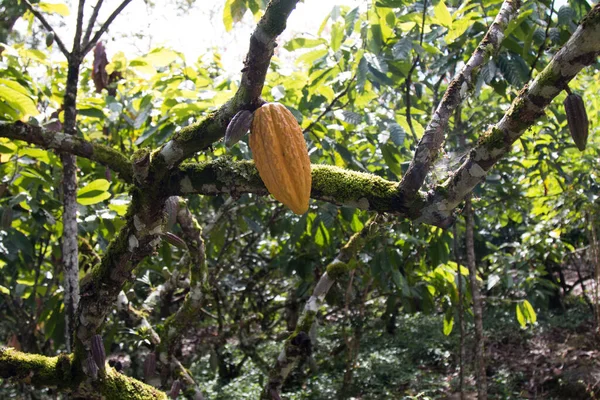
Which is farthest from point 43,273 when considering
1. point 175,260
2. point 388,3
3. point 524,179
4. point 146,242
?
point 524,179

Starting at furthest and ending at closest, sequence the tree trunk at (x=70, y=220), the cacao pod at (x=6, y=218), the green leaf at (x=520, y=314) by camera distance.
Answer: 1. the green leaf at (x=520, y=314)
2. the cacao pod at (x=6, y=218)
3. the tree trunk at (x=70, y=220)

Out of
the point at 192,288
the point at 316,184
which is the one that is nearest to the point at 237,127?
the point at 316,184

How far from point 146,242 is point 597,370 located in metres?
3.51

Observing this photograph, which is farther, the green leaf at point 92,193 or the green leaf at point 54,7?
the green leaf at point 92,193

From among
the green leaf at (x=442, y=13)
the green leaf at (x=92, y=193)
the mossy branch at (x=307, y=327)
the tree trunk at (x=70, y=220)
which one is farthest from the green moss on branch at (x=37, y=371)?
the green leaf at (x=442, y=13)

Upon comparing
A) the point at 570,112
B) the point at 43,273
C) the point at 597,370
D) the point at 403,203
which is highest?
the point at 43,273

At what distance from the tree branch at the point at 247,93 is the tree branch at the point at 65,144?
29 cm

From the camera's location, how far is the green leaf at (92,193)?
2.14 m

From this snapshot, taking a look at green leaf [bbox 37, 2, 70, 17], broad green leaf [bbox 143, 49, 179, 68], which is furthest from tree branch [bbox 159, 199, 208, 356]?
green leaf [bbox 37, 2, 70, 17]

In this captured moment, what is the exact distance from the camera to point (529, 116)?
1.10 m

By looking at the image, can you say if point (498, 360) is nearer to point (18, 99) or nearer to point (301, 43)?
point (301, 43)

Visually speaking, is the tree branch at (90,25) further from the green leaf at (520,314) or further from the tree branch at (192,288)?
the green leaf at (520,314)

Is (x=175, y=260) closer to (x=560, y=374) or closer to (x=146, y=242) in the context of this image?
(x=146, y=242)

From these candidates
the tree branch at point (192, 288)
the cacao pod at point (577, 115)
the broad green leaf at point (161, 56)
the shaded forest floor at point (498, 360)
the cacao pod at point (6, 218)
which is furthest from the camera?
the shaded forest floor at point (498, 360)
